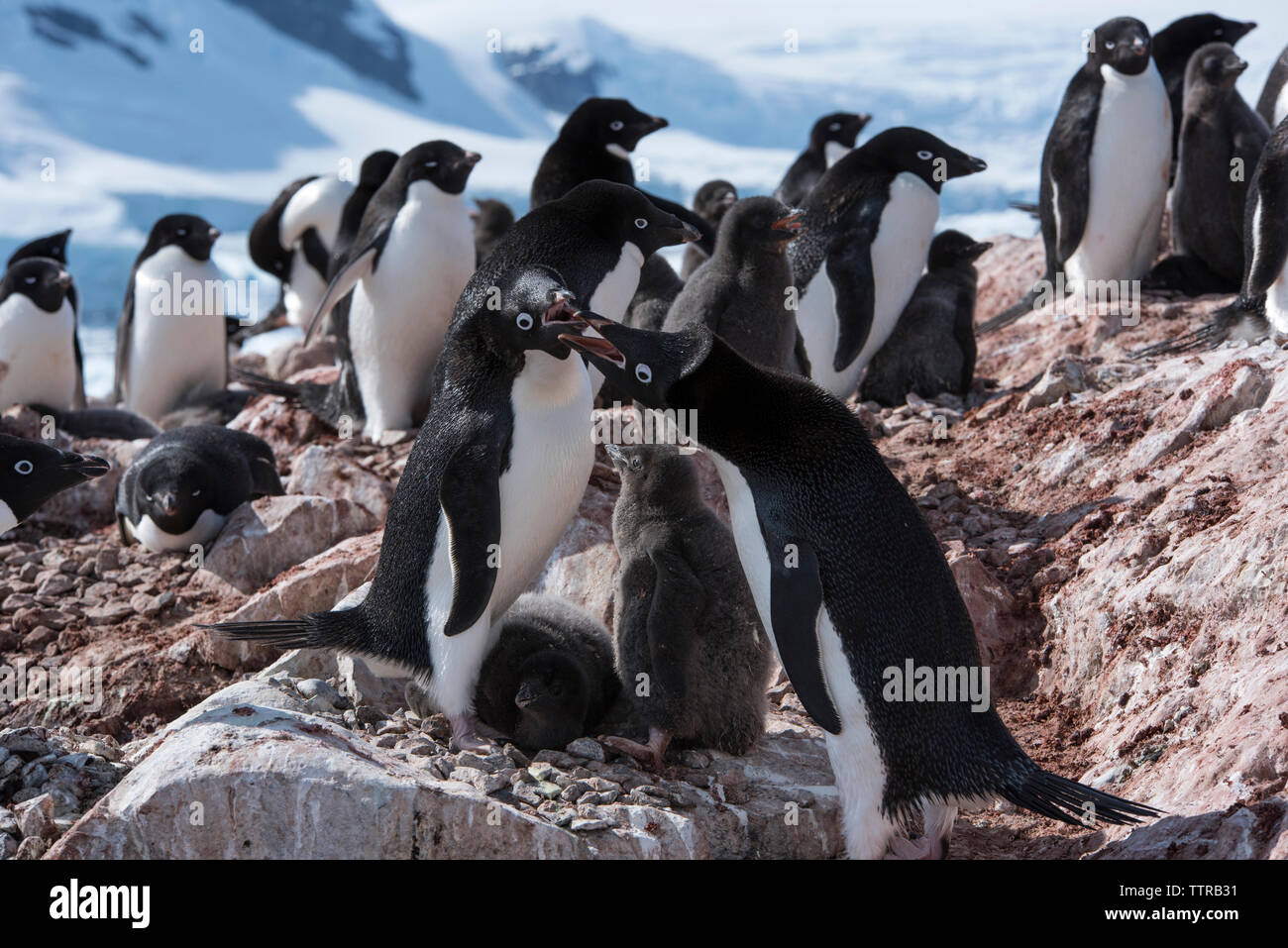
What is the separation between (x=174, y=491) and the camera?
614cm

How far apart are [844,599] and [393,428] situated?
3.90 metres

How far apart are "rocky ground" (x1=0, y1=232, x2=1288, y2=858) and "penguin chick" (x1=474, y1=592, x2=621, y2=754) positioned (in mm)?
172

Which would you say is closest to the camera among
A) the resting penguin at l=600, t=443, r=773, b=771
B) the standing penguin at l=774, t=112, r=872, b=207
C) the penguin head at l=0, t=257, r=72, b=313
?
the resting penguin at l=600, t=443, r=773, b=771

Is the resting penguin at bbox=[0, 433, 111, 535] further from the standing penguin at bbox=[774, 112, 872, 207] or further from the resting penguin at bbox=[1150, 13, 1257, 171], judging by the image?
the resting penguin at bbox=[1150, 13, 1257, 171]

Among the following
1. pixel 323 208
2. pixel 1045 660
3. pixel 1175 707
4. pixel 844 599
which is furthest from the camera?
pixel 323 208

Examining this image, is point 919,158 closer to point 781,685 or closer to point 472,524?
point 781,685

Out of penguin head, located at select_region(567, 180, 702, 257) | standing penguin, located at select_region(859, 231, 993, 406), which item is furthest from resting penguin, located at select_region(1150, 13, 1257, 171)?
penguin head, located at select_region(567, 180, 702, 257)

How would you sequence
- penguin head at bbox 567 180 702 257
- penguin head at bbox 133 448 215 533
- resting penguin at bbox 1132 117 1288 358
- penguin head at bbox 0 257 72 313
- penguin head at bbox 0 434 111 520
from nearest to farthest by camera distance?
penguin head at bbox 0 434 111 520 → penguin head at bbox 567 180 702 257 → resting penguin at bbox 1132 117 1288 358 → penguin head at bbox 133 448 215 533 → penguin head at bbox 0 257 72 313

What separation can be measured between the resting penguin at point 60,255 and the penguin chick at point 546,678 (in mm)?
6031

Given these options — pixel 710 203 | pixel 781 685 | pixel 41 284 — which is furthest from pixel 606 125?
pixel 41 284

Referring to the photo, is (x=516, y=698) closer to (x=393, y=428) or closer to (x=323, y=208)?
(x=393, y=428)

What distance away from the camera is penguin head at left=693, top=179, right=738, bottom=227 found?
911 cm
